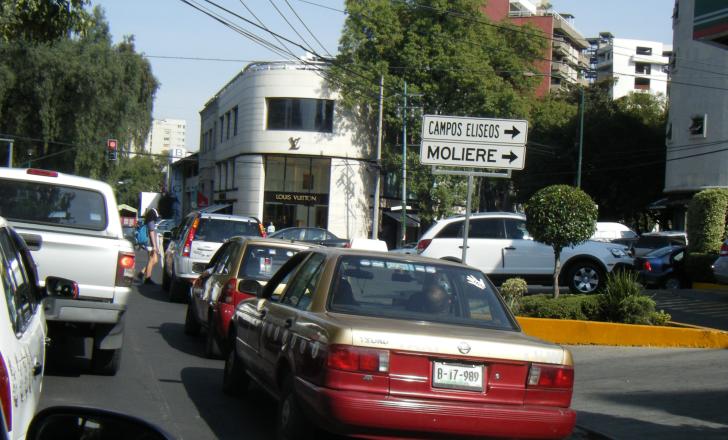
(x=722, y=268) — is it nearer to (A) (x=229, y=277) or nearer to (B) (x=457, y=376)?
(A) (x=229, y=277)

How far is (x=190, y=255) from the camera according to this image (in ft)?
57.8

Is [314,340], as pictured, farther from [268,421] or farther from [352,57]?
[352,57]

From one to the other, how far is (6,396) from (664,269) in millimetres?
23879

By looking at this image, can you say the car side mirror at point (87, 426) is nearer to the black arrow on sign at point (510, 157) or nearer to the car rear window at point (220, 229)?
the black arrow on sign at point (510, 157)

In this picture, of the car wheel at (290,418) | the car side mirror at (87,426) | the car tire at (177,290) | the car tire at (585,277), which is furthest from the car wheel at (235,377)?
the car tire at (585,277)

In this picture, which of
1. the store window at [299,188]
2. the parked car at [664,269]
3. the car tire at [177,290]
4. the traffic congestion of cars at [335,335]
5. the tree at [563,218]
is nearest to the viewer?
the traffic congestion of cars at [335,335]

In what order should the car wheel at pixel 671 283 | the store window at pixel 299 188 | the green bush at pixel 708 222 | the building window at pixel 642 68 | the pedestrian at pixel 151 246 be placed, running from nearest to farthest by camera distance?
1. the pedestrian at pixel 151 246
2. the car wheel at pixel 671 283
3. the green bush at pixel 708 222
4. the store window at pixel 299 188
5. the building window at pixel 642 68

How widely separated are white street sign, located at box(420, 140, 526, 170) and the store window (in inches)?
1609

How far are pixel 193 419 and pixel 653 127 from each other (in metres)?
52.6

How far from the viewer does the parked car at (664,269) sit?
82.1ft

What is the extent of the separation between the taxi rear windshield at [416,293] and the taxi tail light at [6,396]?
302 cm

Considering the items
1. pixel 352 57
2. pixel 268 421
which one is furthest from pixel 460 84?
pixel 268 421

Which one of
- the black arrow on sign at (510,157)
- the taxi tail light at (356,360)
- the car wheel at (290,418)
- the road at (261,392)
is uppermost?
the black arrow on sign at (510,157)

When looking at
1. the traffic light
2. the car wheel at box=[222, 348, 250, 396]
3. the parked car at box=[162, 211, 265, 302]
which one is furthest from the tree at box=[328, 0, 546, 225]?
the car wheel at box=[222, 348, 250, 396]
